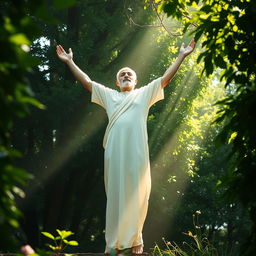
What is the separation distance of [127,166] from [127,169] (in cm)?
3

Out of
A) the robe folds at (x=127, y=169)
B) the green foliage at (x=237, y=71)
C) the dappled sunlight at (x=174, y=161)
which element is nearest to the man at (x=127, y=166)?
the robe folds at (x=127, y=169)

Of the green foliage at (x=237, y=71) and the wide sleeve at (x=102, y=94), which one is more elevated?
the wide sleeve at (x=102, y=94)

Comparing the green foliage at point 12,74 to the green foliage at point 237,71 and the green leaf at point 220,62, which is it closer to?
the green foliage at point 237,71

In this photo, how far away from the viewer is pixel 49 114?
Answer: 13602 mm

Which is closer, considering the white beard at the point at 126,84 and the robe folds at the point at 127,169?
the robe folds at the point at 127,169

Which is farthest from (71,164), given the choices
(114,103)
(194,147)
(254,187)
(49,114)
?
(254,187)

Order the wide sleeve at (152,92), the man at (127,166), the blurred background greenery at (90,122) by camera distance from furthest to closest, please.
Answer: the blurred background greenery at (90,122) → the wide sleeve at (152,92) → the man at (127,166)

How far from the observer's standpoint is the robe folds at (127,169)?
18.3 ft

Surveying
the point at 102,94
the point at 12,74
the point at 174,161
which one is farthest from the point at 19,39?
the point at 174,161

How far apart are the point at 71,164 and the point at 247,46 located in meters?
11.1

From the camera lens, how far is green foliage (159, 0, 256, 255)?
295cm

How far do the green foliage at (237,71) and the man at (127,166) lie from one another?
1.94 meters

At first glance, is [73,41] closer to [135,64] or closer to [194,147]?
[135,64]

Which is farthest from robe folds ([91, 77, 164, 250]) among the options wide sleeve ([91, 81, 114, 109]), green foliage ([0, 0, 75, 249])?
green foliage ([0, 0, 75, 249])
